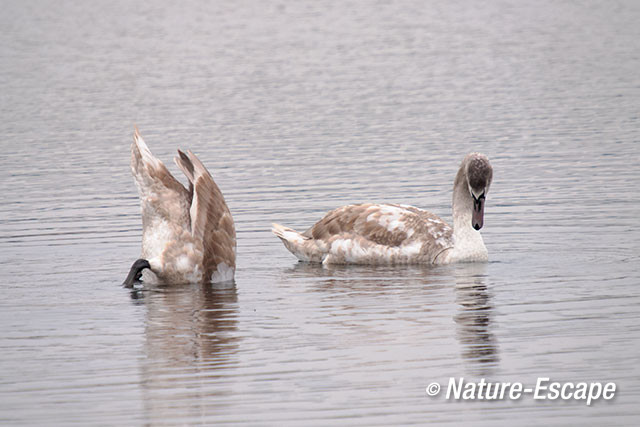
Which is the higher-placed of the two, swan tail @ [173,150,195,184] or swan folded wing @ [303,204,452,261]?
swan tail @ [173,150,195,184]

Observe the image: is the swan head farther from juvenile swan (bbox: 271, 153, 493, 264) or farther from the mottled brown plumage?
the mottled brown plumage

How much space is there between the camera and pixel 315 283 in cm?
1541

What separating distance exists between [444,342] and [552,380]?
162 centimetres

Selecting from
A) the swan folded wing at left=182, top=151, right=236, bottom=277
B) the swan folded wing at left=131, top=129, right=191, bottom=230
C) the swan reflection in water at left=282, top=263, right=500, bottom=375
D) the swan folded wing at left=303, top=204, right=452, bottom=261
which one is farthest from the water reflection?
the swan folded wing at left=131, top=129, right=191, bottom=230

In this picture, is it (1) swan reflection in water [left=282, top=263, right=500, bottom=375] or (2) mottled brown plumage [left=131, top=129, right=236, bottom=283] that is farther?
(2) mottled brown plumage [left=131, top=129, right=236, bottom=283]

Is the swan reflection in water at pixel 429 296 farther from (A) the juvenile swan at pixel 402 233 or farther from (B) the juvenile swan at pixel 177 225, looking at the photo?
(B) the juvenile swan at pixel 177 225

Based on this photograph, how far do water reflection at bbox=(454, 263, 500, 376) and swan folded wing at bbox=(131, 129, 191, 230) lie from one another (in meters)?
3.40

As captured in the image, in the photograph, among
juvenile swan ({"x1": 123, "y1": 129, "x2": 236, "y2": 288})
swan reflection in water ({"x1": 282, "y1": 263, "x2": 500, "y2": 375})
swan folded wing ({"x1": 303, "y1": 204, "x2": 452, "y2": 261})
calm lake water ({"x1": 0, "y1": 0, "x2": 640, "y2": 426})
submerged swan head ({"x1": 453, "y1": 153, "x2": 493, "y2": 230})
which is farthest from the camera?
swan folded wing ({"x1": 303, "y1": 204, "x2": 452, "y2": 261})

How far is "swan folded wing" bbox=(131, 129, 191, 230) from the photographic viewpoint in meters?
15.0

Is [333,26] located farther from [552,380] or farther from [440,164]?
[552,380]

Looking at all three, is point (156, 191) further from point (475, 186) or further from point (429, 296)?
point (475, 186)

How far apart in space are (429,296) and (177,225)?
3107mm

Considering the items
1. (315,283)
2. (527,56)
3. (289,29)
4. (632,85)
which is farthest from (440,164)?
(289,29)

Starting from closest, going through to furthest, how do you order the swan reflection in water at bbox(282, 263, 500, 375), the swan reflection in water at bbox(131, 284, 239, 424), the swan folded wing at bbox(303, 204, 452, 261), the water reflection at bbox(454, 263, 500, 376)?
the swan reflection in water at bbox(131, 284, 239, 424) → the water reflection at bbox(454, 263, 500, 376) → the swan reflection in water at bbox(282, 263, 500, 375) → the swan folded wing at bbox(303, 204, 452, 261)
